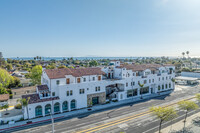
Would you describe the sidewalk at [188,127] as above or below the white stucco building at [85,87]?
below

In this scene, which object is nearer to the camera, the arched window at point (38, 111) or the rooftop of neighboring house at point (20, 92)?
the arched window at point (38, 111)

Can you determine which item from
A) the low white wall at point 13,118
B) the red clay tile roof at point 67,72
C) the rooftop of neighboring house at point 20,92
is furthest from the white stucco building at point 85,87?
the rooftop of neighboring house at point 20,92

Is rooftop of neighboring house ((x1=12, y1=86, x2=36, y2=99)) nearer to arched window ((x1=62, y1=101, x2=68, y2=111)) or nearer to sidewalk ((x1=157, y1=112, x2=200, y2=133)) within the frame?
arched window ((x1=62, y1=101, x2=68, y2=111))

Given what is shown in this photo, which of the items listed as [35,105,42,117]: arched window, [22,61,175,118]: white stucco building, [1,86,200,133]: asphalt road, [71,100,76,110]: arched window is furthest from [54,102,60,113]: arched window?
[1,86,200,133]: asphalt road

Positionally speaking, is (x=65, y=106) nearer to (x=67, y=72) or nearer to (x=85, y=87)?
(x=85, y=87)

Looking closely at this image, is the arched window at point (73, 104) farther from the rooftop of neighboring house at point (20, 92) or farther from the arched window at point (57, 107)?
the rooftop of neighboring house at point (20, 92)

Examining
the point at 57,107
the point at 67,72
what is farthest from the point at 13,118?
the point at 67,72

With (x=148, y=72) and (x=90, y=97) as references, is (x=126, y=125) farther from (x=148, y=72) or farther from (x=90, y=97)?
(x=148, y=72)

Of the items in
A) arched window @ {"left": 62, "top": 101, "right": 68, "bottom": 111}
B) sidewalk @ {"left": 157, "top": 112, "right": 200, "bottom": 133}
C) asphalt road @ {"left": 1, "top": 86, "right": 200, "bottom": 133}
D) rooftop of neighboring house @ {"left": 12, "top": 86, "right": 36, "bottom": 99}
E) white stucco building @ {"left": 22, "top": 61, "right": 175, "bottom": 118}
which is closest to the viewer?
sidewalk @ {"left": 157, "top": 112, "right": 200, "bottom": 133}

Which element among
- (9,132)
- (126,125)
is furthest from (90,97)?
(9,132)
